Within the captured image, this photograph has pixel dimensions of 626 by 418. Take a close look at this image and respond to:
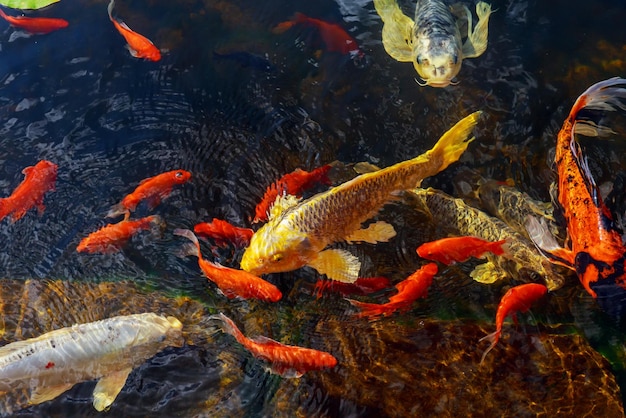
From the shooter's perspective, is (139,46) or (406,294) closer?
(406,294)

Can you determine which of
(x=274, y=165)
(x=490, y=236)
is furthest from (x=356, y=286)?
(x=274, y=165)

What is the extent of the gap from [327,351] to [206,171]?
2057 millimetres

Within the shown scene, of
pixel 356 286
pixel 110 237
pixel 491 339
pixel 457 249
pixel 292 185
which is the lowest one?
pixel 491 339

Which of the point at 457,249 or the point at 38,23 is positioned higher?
the point at 38,23

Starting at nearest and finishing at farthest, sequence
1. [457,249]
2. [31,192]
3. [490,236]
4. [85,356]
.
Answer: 1. [85,356]
2. [457,249]
3. [490,236]
4. [31,192]

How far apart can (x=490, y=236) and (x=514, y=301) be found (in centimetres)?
65

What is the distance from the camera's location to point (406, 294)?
13.3 ft

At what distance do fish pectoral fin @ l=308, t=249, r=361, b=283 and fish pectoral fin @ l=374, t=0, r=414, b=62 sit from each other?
2.45 metres

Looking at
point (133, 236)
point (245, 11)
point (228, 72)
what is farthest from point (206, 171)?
point (245, 11)

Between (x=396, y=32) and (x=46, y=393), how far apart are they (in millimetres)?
4512

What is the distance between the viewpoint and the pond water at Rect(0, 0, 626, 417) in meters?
3.91

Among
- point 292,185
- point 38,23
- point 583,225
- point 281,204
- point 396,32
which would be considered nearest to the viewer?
point 583,225

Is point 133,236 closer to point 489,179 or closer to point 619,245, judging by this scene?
point 489,179

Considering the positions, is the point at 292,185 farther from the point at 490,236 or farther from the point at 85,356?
the point at 85,356
